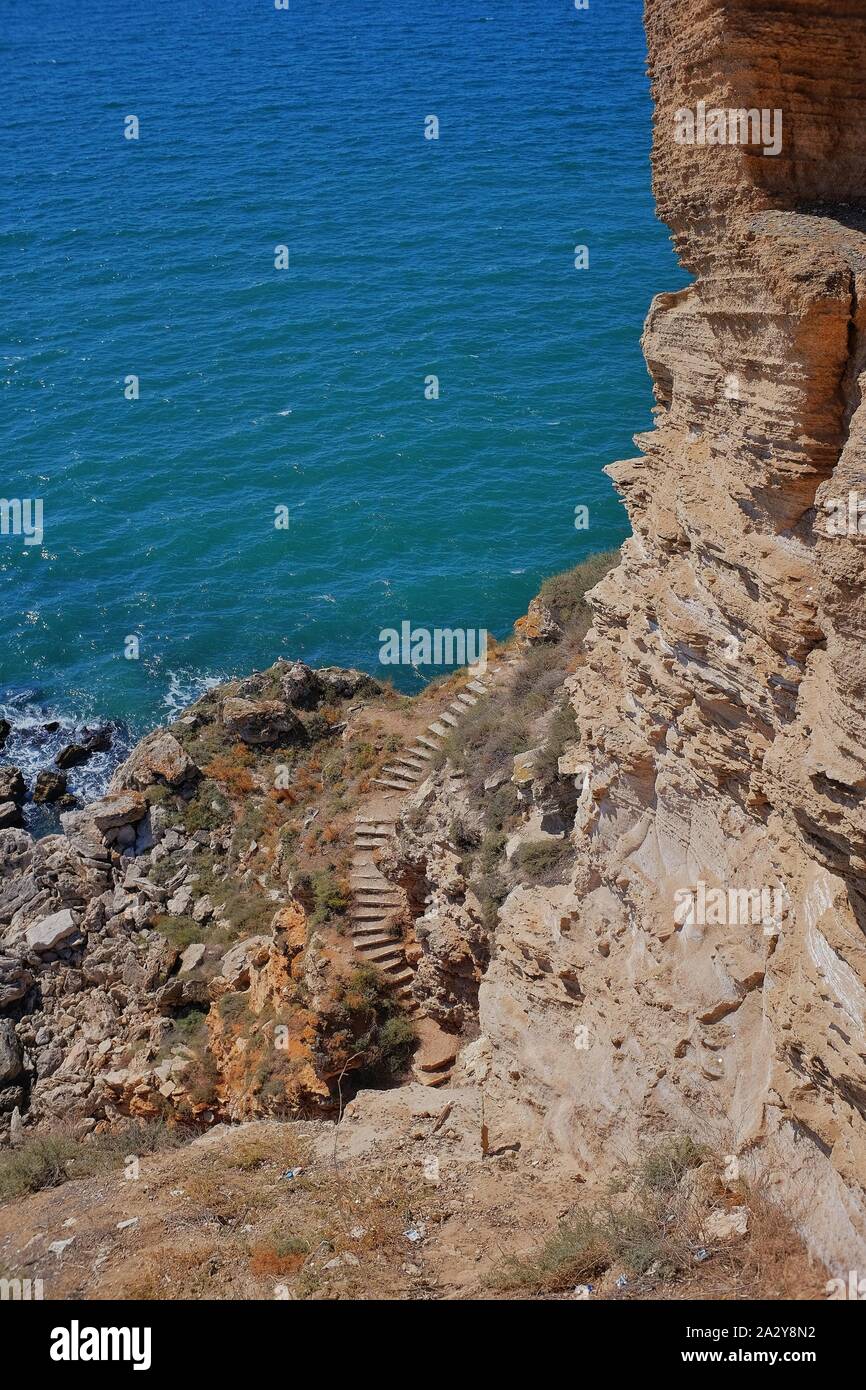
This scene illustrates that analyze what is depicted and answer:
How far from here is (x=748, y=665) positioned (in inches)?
403

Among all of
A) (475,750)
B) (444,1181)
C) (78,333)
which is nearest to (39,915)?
(475,750)

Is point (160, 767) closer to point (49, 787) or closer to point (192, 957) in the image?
point (49, 787)

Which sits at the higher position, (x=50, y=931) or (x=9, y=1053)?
(x=50, y=931)

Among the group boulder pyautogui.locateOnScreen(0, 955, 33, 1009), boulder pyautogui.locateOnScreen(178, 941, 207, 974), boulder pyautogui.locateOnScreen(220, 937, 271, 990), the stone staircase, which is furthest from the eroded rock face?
boulder pyautogui.locateOnScreen(0, 955, 33, 1009)

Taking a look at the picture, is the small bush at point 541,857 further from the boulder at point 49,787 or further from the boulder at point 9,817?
the boulder at point 49,787

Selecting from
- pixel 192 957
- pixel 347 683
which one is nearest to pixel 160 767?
pixel 347 683

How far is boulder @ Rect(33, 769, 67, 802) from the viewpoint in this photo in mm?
33062

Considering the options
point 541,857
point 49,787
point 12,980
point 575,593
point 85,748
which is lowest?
point 12,980

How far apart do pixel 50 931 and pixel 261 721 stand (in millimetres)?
7759

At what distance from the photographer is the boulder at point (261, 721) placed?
3023 centimetres

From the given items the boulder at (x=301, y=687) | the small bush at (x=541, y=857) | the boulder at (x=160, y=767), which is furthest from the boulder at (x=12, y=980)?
the small bush at (x=541, y=857)

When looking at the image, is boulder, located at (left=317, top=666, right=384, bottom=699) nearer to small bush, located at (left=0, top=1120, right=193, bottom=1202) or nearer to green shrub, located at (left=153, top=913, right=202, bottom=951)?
green shrub, located at (left=153, top=913, right=202, bottom=951)

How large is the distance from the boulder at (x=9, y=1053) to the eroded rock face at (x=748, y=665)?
48.7 ft

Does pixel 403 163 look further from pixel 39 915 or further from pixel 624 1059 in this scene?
pixel 624 1059
